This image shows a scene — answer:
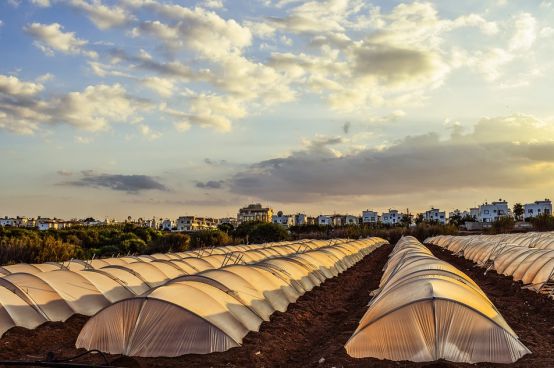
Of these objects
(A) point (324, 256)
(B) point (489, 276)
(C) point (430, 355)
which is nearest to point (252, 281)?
(C) point (430, 355)

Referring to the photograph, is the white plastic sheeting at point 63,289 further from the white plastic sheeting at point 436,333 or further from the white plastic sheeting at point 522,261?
the white plastic sheeting at point 522,261

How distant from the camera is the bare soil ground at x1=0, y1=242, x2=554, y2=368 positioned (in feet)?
33.9

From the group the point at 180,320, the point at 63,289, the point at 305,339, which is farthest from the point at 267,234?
the point at 180,320

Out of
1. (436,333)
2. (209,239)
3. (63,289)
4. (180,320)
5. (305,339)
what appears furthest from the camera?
(209,239)

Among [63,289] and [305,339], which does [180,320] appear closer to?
[305,339]

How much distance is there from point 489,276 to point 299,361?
16883 mm

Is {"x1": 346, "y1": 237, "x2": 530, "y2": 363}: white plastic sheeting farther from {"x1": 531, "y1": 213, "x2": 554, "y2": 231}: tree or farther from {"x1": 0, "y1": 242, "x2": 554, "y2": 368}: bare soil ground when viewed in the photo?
{"x1": 531, "y1": 213, "x2": 554, "y2": 231}: tree

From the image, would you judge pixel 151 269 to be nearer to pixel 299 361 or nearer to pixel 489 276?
pixel 299 361

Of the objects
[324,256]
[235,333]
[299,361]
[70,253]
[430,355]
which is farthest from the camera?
[70,253]

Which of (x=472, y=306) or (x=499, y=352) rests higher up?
(x=472, y=306)

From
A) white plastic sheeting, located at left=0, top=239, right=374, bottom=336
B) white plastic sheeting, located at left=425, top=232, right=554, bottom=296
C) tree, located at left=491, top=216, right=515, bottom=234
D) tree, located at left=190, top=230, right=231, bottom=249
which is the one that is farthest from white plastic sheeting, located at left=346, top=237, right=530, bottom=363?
tree, located at left=491, top=216, right=515, bottom=234

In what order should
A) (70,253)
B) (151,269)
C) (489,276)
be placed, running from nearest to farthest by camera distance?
1. (151,269)
2. (489,276)
3. (70,253)

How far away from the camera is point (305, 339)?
13.1 meters

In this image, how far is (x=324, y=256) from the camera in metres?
27.5
